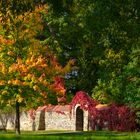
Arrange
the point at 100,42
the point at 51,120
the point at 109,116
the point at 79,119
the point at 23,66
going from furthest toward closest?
the point at 51,120 < the point at 79,119 < the point at 109,116 < the point at 23,66 < the point at 100,42

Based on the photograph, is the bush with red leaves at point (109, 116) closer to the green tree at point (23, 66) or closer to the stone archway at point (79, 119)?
the stone archway at point (79, 119)

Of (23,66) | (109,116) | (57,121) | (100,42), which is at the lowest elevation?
(57,121)

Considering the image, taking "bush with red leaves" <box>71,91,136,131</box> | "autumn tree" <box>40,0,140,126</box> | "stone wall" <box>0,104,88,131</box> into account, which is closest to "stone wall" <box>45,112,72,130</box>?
"stone wall" <box>0,104,88,131</box>

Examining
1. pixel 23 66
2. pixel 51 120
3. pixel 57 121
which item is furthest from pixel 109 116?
pixel 23 66

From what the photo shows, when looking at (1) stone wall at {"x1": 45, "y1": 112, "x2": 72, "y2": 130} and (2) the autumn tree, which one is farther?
(1) stone wall at {"x1": 45, "y1": 112, "x2": 72, "y2": 130}

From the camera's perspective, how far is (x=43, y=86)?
42281mm

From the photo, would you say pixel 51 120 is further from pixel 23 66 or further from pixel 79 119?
pixel 23 66

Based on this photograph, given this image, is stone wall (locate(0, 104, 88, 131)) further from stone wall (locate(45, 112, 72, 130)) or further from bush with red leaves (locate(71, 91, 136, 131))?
bush with red leaves (locate(71, 91, 136, 131))

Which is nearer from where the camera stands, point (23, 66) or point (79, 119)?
point (23, 66)

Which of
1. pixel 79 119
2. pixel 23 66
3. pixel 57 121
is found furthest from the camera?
pixel 57 121

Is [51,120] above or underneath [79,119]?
underneath

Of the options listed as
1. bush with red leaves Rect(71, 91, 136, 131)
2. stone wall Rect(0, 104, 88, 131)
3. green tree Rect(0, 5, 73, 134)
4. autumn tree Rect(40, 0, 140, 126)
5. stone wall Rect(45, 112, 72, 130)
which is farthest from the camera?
stone wall Rect(45, 112, 72, 130)

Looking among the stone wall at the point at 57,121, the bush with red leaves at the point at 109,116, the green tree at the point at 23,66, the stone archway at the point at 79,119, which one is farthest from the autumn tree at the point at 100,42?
the stone wall at the point at 57,121

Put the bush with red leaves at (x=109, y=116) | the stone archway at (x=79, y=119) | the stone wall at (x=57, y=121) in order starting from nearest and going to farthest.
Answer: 1. the bush with red leaves at (x=109, y=116)
2. the stone archway at (x=79, y=119)
3. the stone wall at (x=57, y=121)
